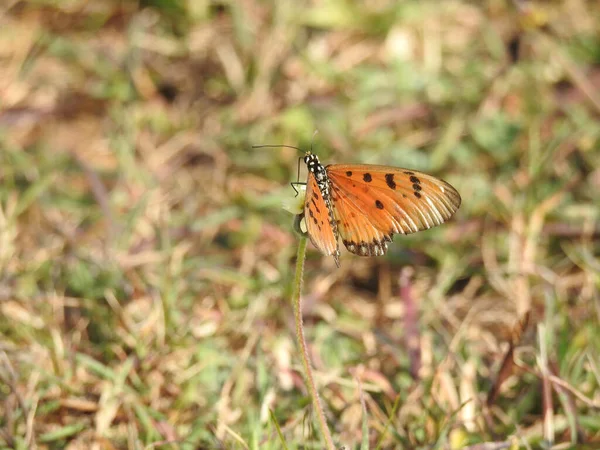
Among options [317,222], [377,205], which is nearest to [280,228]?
[377,205]

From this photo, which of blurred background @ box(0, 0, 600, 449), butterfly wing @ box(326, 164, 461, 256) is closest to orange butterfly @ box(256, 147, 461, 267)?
butterfly wing @ box(326, 164, 461, 256)

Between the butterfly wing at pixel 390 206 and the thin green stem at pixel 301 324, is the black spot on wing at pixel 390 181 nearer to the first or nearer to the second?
the butterfly wing at pixel 390 206

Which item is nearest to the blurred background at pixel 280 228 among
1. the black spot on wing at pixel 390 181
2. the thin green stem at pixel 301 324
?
the thin green stem at pixel 301 324

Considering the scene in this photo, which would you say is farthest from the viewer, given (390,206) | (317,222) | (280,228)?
(280,228)

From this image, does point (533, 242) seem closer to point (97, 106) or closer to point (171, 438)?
point (171, 438)

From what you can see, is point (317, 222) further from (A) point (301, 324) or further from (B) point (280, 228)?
(B) point (280, 228)

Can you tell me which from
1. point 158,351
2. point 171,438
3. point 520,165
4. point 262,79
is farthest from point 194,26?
point 171,438
